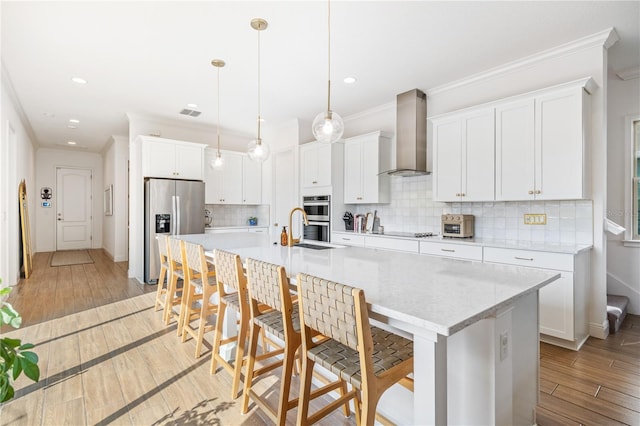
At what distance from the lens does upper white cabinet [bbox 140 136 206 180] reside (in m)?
5.27

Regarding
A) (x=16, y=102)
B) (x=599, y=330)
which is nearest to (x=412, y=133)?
(x=599, y=330)

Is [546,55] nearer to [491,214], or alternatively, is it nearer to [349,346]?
[491,214]

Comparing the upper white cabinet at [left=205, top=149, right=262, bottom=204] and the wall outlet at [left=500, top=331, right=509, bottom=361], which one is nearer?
the wall outlet at [left=500, top=331, right=509, bottom=361]

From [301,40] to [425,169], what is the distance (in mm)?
2319

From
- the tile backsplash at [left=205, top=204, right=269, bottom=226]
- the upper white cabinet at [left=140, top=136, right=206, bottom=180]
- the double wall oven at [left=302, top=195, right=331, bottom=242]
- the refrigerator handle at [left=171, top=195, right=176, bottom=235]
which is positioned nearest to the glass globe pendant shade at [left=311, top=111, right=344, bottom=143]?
the double wall oven at [left=302, top=195, right=331, bottom=242]

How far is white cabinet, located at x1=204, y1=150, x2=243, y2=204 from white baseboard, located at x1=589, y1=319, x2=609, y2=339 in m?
5.50

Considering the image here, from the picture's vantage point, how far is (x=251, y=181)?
21.7 feet

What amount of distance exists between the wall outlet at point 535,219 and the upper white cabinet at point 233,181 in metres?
4.73

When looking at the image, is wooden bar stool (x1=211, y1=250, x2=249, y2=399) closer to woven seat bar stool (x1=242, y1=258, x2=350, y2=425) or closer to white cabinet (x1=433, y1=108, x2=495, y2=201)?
woven seat bar stool (x1=242, y1=258, x2=350, y2=425)

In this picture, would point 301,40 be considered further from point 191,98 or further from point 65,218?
point 65,218

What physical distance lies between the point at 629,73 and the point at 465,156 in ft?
6.30

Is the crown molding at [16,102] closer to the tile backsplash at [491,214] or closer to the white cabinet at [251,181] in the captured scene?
the white cabinet at [251,181]

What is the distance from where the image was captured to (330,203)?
5.10m

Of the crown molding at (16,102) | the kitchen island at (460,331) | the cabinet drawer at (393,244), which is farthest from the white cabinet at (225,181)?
the kitchen island at (460,331)
